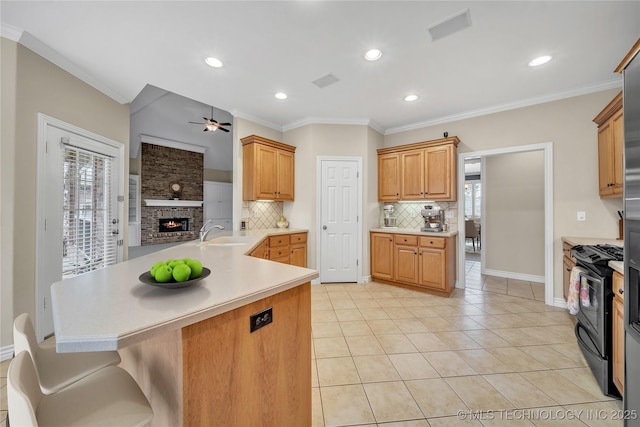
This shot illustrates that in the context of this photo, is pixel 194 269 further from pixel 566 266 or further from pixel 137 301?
pixel 566 266

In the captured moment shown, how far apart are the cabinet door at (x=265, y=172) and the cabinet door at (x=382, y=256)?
1.89m

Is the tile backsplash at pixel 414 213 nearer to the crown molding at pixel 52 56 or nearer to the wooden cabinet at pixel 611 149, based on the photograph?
the wooden cabinet at pixel 611 149

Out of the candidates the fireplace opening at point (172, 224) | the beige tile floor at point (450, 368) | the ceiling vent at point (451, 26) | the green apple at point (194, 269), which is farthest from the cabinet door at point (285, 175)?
the fireplace opening at point (172, 224)

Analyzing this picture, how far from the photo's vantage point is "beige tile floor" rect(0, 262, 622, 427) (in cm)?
158

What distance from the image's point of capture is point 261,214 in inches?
170

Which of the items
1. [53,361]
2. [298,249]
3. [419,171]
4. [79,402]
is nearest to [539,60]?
[419,171]

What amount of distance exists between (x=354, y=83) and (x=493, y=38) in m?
1.40

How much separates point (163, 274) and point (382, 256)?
11.9ft

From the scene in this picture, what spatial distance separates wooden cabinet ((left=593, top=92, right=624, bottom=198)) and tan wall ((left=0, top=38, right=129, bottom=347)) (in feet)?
17.6

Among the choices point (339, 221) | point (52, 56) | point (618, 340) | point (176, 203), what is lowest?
point (618, 340)

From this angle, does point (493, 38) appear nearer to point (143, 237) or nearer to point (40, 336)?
point (40, 336)

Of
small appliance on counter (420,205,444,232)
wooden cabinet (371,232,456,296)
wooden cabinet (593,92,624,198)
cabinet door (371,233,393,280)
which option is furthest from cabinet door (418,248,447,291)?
wooden cabinet (593,92,624,198)

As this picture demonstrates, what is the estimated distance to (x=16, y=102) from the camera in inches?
84.6

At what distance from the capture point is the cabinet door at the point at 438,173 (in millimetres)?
3838
